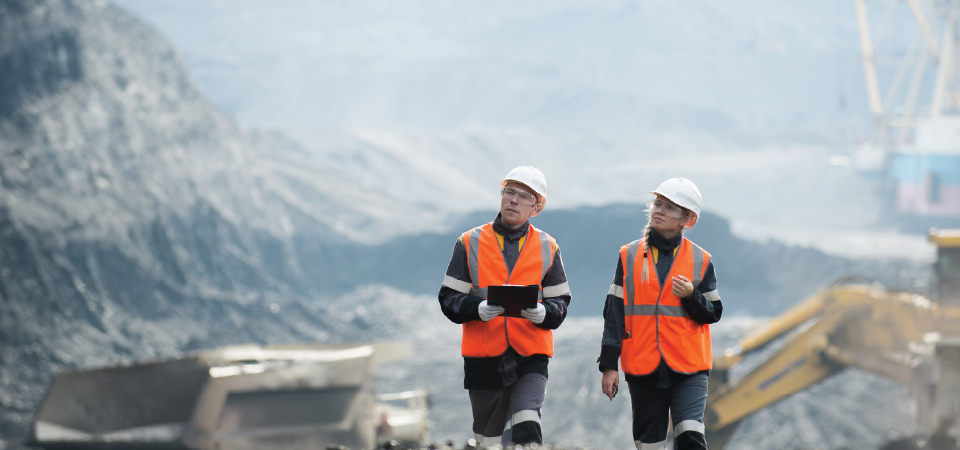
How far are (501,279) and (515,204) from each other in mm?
235

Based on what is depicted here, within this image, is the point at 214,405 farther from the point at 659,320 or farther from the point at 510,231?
the point at 659,320

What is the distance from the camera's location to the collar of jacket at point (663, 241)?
2922 mm

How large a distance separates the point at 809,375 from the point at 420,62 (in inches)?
1968

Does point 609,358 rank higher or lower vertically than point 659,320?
lower

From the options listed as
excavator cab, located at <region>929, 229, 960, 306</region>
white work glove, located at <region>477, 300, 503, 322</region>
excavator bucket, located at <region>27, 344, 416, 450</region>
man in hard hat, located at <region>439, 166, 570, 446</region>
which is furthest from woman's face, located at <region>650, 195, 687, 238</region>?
excavator cab, located at <region>929, 229, 960, 306</region>

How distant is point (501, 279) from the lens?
300cm

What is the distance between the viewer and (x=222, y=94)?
54.8 metres

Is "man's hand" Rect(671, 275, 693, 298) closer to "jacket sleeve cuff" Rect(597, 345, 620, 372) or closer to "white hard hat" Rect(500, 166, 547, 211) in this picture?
"jacket sleeve cuff" Rect(597, 345, 620, 372)

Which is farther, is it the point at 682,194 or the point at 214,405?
the point at 214,405

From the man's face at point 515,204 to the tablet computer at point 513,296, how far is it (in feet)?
0.79

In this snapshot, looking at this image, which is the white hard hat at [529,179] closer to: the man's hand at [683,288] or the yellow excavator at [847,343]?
the man's hand at [683,288]

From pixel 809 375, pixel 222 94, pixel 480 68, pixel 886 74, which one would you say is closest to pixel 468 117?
pixel 480 68

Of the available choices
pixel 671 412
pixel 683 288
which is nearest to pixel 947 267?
pixel 671 412

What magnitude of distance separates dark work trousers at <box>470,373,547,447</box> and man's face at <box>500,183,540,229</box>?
19.0 inches
